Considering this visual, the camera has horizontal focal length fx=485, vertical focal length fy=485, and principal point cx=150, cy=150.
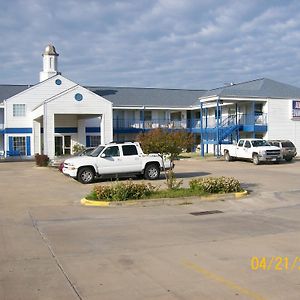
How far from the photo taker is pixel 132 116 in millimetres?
55656

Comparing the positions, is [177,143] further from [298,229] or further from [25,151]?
[25,151]

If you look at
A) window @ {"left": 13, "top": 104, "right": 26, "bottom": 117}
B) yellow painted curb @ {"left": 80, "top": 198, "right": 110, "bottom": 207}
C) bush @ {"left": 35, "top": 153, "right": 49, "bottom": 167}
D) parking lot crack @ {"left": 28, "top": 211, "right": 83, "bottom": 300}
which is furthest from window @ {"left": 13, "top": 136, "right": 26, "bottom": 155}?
parking lot crack @ {"left": 28, "top": 211, "right": 83, "bottom": 300}

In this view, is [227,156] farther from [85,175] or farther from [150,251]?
[150,251]

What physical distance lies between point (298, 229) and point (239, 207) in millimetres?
3879

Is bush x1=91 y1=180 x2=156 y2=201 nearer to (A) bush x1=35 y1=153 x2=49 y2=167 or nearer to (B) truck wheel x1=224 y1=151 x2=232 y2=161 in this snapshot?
(A) bush x1=35 y1=153 x2=49 y2=167

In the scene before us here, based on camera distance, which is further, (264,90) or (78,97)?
(264,90)

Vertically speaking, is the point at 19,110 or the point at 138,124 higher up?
the point at 19,110

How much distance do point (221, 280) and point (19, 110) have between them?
4474 cm

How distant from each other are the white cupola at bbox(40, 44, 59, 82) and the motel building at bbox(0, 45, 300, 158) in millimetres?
176

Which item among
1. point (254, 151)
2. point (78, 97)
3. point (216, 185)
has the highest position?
point (78, 97)

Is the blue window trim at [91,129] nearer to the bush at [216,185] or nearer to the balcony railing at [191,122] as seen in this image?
the balcony railing at [191,122]

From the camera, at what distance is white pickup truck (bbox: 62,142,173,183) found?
Answer: 22203mm

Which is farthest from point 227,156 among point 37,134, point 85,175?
point 85,175

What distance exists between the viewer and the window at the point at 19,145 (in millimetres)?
48688
